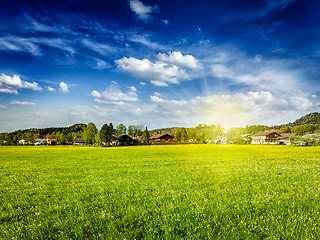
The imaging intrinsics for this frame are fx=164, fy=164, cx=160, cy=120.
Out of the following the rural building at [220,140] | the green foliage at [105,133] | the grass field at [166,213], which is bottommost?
the rural building at [220,140]

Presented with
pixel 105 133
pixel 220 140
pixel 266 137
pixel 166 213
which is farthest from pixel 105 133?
pixel 266 137

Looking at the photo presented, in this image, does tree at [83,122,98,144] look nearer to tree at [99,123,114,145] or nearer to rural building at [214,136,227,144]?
tree at [99,123,114,145]

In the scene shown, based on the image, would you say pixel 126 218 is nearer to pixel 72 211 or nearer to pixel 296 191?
pixel 72 211

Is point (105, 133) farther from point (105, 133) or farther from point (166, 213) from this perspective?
point (166, 213)

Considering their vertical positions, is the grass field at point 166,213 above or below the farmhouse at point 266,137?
above

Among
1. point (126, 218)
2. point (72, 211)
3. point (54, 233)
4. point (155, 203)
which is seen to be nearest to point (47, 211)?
point (72, 211)

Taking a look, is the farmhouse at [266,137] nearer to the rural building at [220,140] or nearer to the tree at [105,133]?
the rural building at [220,140]

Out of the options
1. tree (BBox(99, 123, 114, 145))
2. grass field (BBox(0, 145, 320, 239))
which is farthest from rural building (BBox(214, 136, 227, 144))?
grass field (BBox(0, 145, 320, 239))

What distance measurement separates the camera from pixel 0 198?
10.0m

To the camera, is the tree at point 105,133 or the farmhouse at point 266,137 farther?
the farmhouse at point 266,137

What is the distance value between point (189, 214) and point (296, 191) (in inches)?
271

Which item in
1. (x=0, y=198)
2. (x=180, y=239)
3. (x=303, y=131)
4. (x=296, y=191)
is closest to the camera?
(x=180, y=239)

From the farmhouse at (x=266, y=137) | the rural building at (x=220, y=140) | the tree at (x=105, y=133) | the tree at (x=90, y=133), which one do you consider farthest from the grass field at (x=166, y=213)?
the farmhouse at (x=266, y=137)

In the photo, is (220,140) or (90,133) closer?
(90,133)
